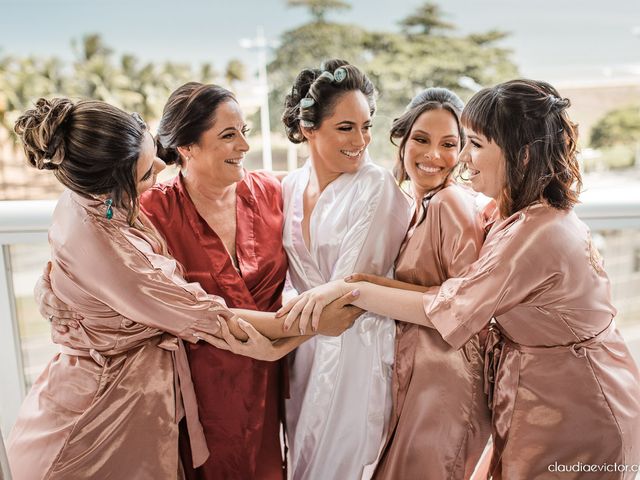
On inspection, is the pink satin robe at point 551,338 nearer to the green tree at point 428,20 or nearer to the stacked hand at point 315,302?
the stacked hand at point 315,302

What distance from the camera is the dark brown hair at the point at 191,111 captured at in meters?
1.68

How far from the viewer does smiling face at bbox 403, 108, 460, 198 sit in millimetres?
1671

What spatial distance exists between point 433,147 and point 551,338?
23.4 inches

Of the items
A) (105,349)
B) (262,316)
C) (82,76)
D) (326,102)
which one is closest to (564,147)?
(326,102)

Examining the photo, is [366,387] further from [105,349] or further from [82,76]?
[82,76]

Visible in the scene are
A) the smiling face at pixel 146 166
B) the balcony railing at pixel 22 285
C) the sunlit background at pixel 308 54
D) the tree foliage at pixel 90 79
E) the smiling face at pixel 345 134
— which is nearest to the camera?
the smiling face at pixel 146 166

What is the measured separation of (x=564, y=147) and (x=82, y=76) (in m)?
13.4

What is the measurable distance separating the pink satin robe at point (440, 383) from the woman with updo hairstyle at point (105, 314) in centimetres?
55

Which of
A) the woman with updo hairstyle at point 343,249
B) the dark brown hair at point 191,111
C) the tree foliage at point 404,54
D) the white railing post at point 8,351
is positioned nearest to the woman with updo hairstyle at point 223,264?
the dark brown hair at point 191,111

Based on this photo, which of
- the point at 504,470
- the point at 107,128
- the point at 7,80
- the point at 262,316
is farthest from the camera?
the point at 7,80

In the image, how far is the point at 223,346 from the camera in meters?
1.61

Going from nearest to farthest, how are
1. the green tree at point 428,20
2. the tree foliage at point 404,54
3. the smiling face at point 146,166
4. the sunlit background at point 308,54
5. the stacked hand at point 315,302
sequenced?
1. the smiling face at point 146,166
2. the stacked hand at point 315,302
3. the sunlit background at point 308,54
4. the tree foliage at point 404,54
5. the green tree at point 428,20

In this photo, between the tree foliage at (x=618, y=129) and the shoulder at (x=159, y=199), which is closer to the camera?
the shoulder at (x=159, y=199)

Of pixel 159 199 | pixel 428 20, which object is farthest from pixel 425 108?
pixel 428 20
